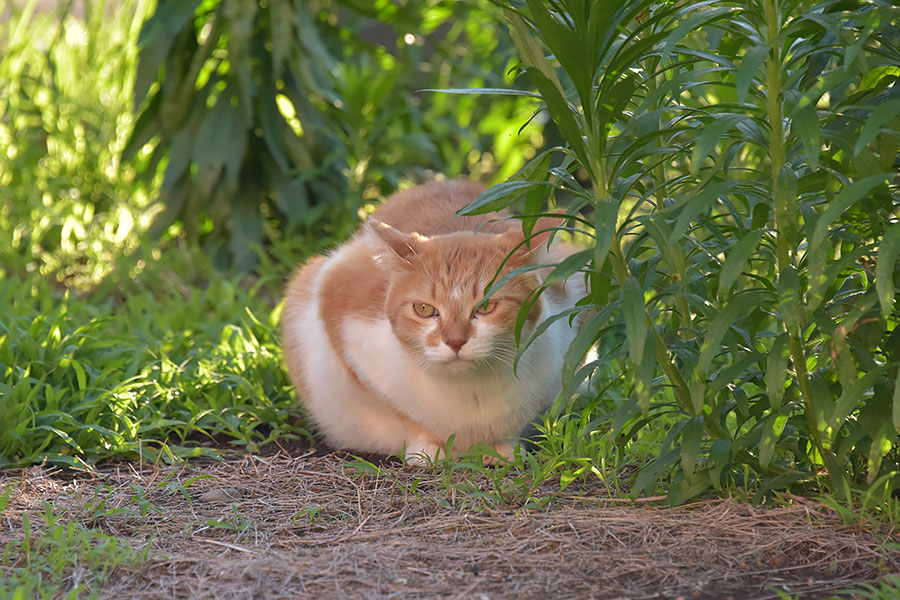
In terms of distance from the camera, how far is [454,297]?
2.58 metres

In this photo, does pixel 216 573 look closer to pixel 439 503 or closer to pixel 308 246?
pixel 439 503

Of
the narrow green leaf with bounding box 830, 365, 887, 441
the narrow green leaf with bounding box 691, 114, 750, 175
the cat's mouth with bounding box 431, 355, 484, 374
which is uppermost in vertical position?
the narrow green leaf with bounding box 691, 114, 750, 175

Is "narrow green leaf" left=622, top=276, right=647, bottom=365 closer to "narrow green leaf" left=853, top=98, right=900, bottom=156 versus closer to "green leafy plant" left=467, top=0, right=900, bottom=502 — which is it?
"green leafy plant" left=467, top=0, right=900, bottom=502

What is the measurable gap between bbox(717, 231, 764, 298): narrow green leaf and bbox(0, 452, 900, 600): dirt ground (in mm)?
618

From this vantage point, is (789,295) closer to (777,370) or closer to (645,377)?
(777,370)

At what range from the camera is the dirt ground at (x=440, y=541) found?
1.97 m

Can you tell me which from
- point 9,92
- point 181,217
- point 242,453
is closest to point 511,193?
point 242,453

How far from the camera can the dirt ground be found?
1.97 meters

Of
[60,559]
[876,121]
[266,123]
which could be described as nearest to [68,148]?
[266,123]

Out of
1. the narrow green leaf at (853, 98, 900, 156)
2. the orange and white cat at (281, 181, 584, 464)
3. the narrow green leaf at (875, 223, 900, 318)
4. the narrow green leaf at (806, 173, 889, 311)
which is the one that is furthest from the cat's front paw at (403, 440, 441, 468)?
the narrow green leaf at (853, 98, 900, 156)

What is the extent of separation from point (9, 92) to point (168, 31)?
169 centimetres

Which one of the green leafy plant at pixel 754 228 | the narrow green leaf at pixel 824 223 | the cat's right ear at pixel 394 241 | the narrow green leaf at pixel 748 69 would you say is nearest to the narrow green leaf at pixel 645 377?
the green leafy plant at pixel 754 228

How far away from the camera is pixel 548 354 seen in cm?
274

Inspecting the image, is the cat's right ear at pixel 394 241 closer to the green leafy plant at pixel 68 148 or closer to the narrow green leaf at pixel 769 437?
the narrow green leaf at pixel 769 437
